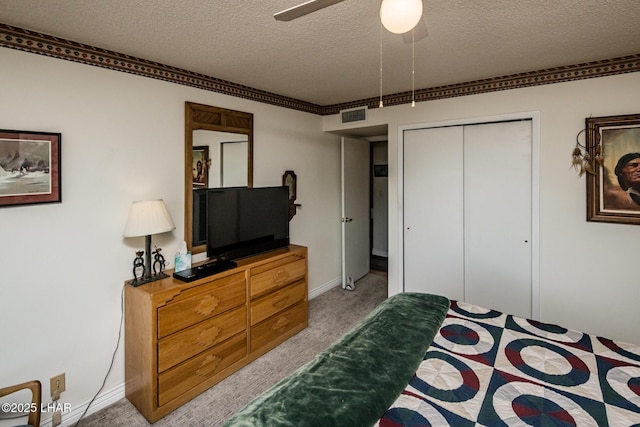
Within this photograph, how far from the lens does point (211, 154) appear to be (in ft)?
9.43

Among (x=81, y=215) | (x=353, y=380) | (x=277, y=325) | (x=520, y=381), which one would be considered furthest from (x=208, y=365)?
(x=520, y=381)

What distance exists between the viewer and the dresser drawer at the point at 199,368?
2.12m

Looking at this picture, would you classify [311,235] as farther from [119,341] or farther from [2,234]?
[2,234]

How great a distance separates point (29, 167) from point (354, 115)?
305 centimetres

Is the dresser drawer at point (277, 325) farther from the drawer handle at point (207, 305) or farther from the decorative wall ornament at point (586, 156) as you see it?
the decorative wall ornament at point (586, 156)

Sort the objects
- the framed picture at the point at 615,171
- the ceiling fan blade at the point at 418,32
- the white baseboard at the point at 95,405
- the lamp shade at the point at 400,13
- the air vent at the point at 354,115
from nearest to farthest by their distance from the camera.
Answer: the lamp shade at the point at 400,13
the ceiling fan blade at the point at 418,32
the white baseboard at the point at 95,405
the framed picture at the point at 615,171
the air vent at the point at 354,115

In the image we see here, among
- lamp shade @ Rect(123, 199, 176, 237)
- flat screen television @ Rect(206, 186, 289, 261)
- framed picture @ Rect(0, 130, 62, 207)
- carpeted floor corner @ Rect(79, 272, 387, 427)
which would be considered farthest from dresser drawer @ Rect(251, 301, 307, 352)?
framed picture @ Rect(0, 130, 62, 207)

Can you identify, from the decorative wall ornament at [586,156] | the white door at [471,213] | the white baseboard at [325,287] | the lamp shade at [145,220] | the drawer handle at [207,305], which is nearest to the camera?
the lamp shade at [145,220]

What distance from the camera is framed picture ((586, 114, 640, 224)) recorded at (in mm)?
2510

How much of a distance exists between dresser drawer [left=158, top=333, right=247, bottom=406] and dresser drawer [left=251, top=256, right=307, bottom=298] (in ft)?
1.32

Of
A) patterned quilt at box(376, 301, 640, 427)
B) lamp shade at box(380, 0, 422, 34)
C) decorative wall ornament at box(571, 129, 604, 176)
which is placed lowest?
patterned quilt at box(376, 301, 640, 427)

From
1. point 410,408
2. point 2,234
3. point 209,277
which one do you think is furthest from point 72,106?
point 410,408

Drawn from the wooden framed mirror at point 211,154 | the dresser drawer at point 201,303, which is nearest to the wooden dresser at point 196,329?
the dresser drawer at point 201,303

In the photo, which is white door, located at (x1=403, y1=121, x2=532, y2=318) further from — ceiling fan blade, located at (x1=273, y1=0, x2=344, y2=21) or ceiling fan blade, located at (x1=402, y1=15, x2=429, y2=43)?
ceiling fan blade, located at (x1=273, y1=0, x2=344, y2=21)
